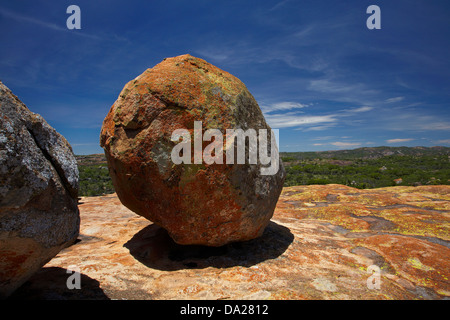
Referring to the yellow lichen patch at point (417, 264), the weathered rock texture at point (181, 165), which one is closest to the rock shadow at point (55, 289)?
the weathered rock texture at point (181, 165)

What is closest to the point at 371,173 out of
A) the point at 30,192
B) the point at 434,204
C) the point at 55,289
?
the point at 434,204

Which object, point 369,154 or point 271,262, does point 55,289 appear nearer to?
point 271,262

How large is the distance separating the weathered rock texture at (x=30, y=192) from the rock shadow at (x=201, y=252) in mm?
1781

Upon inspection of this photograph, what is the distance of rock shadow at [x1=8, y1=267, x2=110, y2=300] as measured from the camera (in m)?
3.05

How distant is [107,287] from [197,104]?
2.97 m

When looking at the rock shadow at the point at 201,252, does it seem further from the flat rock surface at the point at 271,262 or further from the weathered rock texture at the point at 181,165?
the weathered rock texture at the point at 181,165

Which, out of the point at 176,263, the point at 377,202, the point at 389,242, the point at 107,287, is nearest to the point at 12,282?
the point at 107,287

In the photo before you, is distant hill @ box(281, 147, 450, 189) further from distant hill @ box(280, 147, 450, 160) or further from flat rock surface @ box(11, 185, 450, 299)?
distant hill @ box(280, 147, 450, 160)

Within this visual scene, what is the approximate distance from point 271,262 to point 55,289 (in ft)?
10.5

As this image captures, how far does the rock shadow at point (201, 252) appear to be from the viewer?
171 inches

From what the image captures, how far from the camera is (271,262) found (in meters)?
4.36
